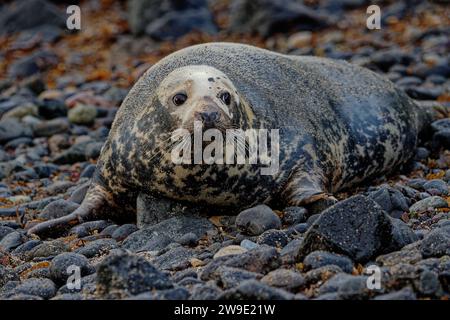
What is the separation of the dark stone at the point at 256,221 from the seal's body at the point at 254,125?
0.35 meters

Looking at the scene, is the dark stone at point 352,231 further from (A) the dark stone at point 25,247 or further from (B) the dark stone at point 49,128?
(B) the dark stone at point 49,128

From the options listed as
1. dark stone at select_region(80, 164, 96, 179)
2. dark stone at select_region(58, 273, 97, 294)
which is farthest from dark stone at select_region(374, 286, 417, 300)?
dark stone at select_region(80, 164, 96, 179)

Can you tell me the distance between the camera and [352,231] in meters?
4.89

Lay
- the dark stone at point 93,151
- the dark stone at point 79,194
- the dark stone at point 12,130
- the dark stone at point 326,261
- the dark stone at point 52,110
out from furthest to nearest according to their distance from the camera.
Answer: the dark stone at point 52,110 < the dark stone at point 12,130 < the dark stone at point 93,151 < the dark stone at point 79,194 < the dark stone at point 326,261

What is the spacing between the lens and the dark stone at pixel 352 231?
4867mm

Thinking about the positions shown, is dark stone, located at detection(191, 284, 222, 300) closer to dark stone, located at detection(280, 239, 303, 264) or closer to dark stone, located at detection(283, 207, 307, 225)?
dark stone, located at detection(280, 239, 303, 264)

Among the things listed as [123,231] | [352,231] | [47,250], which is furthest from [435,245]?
[47,250]

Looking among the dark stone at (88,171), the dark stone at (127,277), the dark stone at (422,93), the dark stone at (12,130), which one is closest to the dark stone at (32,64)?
the dark stone at (12,130)

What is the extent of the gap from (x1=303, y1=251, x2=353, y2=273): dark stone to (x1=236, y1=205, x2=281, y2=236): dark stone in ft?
3.27

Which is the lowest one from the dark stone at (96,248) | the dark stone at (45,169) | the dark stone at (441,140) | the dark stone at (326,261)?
the dark stone at (326,261)

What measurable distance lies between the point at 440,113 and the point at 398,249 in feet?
14.0

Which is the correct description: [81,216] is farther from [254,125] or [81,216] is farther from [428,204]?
[428,204]

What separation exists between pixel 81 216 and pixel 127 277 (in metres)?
2.25

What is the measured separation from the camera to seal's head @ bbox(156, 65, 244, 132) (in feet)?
18.5
